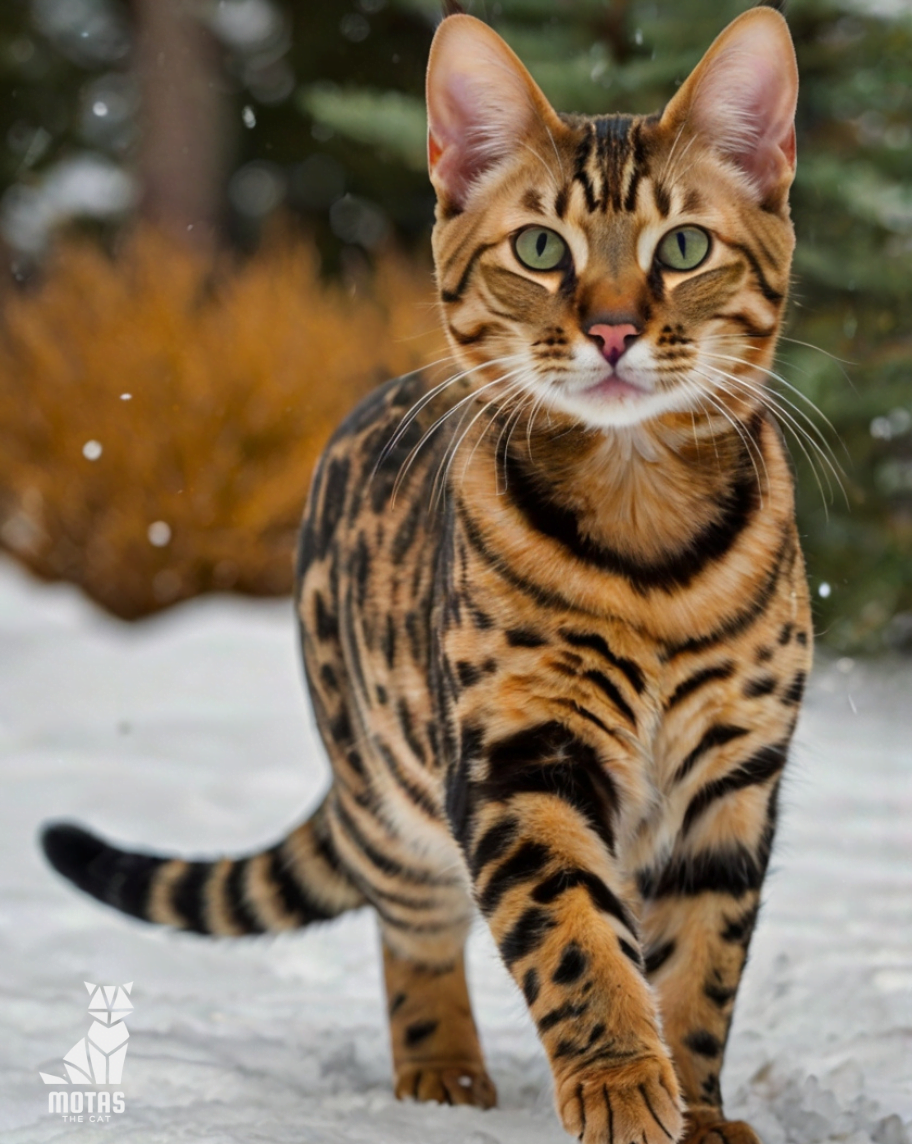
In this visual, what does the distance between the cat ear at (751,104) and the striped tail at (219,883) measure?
1527mm

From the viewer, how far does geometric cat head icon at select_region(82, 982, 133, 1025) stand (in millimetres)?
2803

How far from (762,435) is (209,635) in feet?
16.1

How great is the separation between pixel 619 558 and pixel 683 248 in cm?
44

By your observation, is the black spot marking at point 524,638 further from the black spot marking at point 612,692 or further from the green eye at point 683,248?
the green eye at point 683,248

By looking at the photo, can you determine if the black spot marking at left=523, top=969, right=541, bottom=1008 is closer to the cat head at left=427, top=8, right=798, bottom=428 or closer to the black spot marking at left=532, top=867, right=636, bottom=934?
the black spot marking at left=532, top=867, right=636, bottom=934

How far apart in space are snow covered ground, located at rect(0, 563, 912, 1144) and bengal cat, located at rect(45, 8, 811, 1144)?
0.34 metres

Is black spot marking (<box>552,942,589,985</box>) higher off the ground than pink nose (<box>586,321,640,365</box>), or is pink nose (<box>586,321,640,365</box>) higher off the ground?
pink nose (<box>586,321,640,365</box>)

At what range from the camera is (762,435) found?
89.0 inches

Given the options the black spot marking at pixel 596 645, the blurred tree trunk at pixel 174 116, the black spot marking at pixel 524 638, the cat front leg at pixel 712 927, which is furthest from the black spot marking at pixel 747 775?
the blurred tree trunk at pixel 174 116

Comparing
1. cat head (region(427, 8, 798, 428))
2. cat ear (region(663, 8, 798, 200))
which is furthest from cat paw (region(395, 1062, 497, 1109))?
cat ear (region(663, 8, 798, 200))

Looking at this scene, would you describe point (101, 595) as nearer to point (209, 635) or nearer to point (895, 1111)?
point (209, 635)

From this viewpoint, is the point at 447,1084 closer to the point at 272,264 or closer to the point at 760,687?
the point at 760,687

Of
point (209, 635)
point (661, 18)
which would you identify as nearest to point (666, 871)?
point (661, 18)

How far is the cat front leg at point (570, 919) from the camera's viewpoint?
186cm
